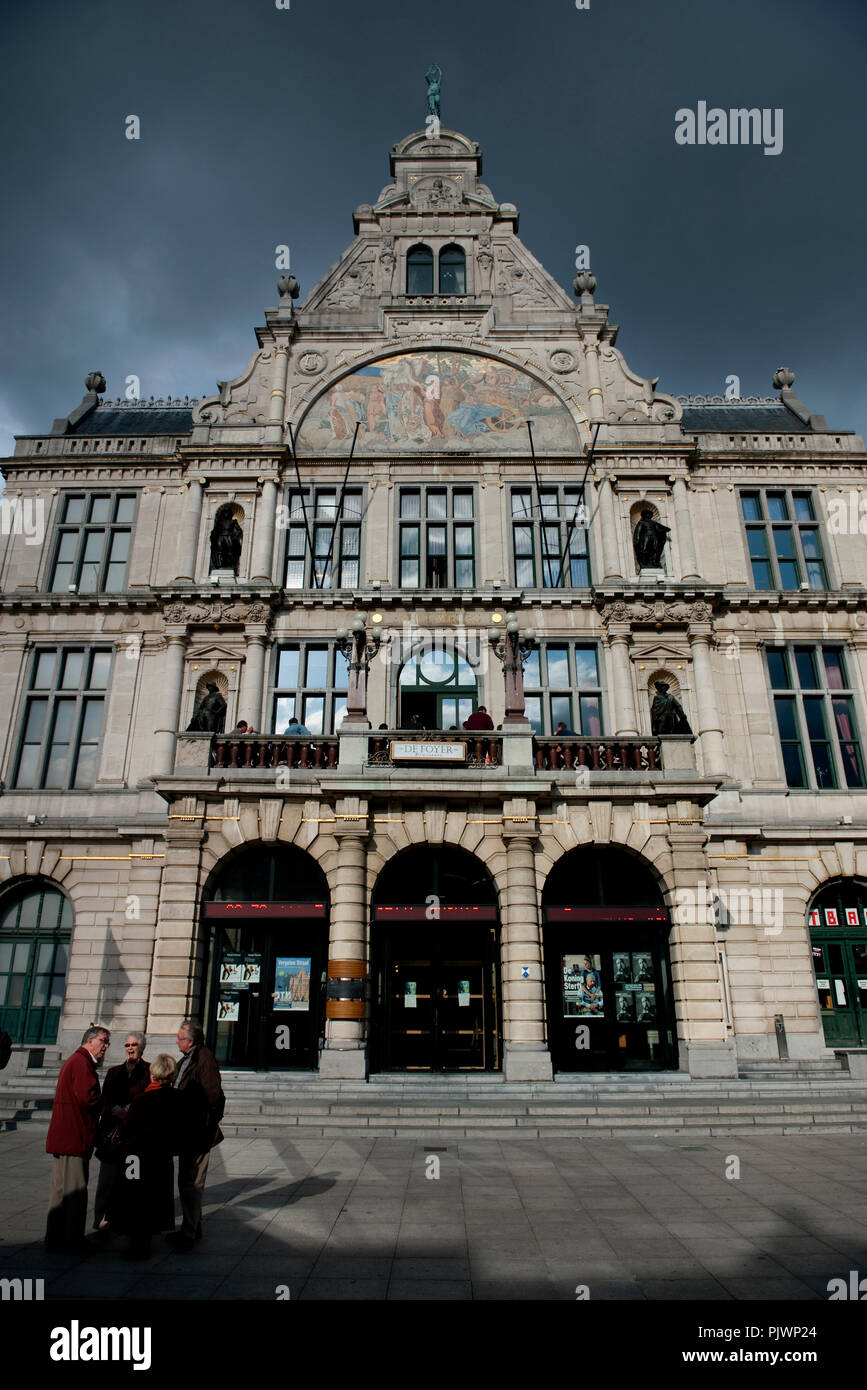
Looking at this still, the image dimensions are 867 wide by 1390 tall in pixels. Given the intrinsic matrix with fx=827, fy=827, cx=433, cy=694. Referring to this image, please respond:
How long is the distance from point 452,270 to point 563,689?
1852 centimetres

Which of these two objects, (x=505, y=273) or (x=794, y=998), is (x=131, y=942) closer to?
(x=794, y=998)

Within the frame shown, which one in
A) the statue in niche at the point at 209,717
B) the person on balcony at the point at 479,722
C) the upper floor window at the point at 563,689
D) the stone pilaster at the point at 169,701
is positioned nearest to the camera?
the statue in niche at the point at 209,717

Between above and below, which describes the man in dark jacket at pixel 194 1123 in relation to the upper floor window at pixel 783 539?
below

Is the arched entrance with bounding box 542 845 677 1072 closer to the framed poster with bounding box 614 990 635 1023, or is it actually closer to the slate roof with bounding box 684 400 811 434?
the framed poster with bounding box 614 990 635 1023

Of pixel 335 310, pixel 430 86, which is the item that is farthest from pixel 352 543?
pixel 430 86

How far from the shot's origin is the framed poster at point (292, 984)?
21469 millimetres

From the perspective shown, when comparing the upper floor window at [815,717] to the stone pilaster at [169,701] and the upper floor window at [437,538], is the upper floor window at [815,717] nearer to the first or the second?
the upper floor window at [437,538]

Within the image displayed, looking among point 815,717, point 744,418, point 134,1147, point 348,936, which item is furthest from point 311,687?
point 744,418

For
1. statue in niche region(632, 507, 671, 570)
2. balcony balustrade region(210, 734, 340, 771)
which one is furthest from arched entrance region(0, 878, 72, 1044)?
statue in niche region(632, 507, 671, 570)

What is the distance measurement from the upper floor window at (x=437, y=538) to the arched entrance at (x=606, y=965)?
37.4 ft

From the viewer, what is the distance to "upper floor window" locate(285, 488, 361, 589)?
29359 millimetres

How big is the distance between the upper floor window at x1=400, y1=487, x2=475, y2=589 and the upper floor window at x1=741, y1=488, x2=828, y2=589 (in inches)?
405

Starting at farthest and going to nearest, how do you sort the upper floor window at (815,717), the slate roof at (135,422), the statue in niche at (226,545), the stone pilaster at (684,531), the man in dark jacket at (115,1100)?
the slate roof at (135,422)
the statue in niche at (226,545)
the stone pilaster at (684,531)
the upper floor window at (815,717)
the man in dark jacket at (115,1100)

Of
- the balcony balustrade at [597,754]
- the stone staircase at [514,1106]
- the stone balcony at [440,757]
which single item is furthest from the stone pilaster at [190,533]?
the stone staircase at [514,1106]
